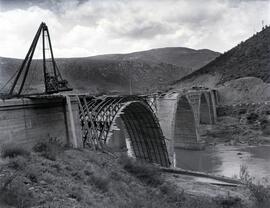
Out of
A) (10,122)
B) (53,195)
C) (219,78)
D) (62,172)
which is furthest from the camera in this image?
(219,78)

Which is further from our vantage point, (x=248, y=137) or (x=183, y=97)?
(x=248, y=137)

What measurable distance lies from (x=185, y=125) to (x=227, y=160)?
12.8 metres

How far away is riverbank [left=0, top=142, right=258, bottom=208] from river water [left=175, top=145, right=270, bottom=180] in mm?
15900

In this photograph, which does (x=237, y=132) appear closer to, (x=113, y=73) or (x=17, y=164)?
(x=17, y=164)

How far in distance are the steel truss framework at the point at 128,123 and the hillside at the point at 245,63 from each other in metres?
50.8

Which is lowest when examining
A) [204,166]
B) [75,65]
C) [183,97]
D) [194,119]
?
[204,166]

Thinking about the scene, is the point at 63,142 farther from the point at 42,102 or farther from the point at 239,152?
the point at 239,152

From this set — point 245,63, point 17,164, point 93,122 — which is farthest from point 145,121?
point 245,63

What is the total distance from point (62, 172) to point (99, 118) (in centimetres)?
1108

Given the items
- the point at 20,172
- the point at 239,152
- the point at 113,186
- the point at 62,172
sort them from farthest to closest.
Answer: the point at 239,152 → the point at 113,186 → the point at 62,172 → the point at 20,172

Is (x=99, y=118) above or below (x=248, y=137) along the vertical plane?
above

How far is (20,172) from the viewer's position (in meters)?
11.1

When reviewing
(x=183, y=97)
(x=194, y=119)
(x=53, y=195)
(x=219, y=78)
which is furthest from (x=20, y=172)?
(x=219, y=78)

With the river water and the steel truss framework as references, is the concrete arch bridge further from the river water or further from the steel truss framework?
the river water
